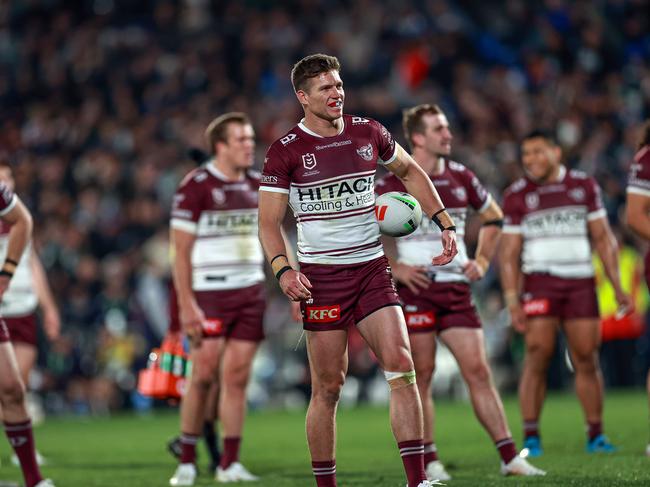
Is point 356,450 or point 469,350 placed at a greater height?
point 469,350

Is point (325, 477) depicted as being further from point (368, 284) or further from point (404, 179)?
point (404, 179)

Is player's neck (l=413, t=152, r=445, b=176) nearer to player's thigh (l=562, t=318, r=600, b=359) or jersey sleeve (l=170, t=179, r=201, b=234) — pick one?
jersey sleeve (l=170, t=179, r=201, b=234)

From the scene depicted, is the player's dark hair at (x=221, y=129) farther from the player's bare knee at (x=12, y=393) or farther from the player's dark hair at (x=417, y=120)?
the player's bare knee at (x=12, y=393)

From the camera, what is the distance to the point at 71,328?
19.6 metres

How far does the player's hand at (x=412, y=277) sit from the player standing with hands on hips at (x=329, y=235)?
1.72 m

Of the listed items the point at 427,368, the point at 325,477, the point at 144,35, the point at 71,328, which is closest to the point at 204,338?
the point at 427,368

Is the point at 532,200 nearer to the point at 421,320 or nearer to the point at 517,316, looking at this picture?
the point at 517,316

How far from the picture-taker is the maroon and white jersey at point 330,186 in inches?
306

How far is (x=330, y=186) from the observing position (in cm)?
777

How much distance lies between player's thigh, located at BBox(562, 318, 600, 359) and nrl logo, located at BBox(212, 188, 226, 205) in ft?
10.9

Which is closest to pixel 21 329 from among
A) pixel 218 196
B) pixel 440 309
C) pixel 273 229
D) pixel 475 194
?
pixel 218 196

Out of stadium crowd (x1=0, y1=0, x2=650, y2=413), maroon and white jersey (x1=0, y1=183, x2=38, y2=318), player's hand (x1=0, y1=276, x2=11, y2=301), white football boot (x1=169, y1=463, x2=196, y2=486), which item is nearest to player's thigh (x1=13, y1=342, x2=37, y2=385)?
maroon and white jersey (x1=0, y1=183, x2=38, y2=318)

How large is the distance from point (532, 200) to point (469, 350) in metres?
2.38

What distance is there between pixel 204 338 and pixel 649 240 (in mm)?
3708
